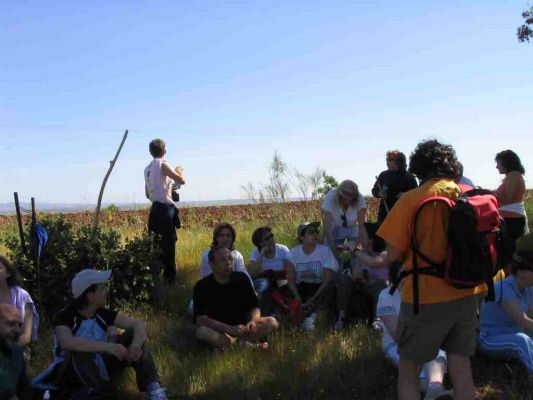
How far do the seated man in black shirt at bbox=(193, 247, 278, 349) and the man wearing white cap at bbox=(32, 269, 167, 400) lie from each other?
2.86 ft

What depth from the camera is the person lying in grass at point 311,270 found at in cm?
675

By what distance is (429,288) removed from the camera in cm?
356

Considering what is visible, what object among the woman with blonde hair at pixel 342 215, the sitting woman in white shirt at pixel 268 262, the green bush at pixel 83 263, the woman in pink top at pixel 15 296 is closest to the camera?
the woman in pink top at pixel 15 296

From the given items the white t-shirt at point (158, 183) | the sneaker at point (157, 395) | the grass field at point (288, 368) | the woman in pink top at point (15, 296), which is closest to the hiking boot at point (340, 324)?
the grass field at point (288, 368)

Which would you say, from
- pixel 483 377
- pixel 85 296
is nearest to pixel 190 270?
pixel 85 296

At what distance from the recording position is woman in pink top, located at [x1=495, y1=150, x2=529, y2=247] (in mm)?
6879

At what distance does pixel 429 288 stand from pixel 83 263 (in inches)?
159

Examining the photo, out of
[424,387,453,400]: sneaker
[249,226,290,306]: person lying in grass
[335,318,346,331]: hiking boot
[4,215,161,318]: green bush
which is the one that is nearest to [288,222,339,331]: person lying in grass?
[249,226,290,306]: person lying in grass

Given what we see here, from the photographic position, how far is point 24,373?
15.3 feet

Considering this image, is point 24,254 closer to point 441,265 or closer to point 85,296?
point 85,296

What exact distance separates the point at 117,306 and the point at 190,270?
5.87 feet

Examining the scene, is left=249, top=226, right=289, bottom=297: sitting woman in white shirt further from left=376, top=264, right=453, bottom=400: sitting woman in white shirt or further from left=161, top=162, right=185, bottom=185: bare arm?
left=376, top=264, right=453, bottom=400: sitting woman in white shirt

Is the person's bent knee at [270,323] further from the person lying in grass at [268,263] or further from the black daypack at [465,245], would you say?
the black daypack at [465,245]

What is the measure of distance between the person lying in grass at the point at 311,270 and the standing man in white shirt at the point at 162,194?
1657 millimetres
